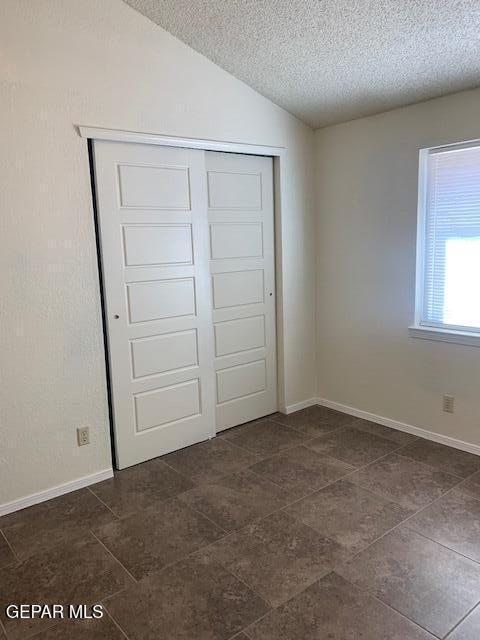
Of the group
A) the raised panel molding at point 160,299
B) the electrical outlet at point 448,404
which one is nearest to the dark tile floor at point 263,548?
the electrical outlet at point 448,404

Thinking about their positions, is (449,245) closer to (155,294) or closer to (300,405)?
(300,405)

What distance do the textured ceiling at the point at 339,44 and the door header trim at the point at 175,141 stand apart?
41 centimetres

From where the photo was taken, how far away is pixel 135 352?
10.7ft

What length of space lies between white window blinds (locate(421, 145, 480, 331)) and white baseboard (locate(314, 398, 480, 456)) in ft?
2.58

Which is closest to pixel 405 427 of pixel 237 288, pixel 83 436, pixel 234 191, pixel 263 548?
pixel 237 288

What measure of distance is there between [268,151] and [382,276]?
1281 mm

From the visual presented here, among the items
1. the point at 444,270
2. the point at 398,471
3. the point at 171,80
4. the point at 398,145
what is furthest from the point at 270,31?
the point at 398,471

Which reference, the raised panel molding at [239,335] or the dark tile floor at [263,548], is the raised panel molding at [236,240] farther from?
the dark tile floor at [263,548]

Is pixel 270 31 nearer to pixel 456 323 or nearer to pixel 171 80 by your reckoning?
pixel 171 80

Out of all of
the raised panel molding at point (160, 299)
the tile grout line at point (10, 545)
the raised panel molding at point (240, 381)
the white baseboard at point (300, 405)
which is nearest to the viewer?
the tile grout line at point (10, 545)

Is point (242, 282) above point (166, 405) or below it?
above

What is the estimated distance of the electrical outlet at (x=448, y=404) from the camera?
344 centimetres

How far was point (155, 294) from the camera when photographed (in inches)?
130

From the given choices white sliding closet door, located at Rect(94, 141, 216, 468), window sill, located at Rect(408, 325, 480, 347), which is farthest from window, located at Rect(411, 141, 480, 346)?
white sliding closet door, located at Rect(94, 141, 216, 468)
